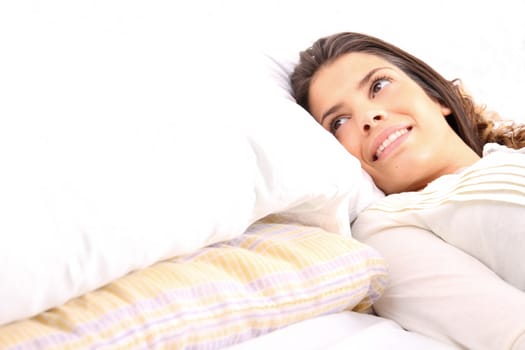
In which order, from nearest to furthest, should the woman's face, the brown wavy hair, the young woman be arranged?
the young woman < the woman's face < the brown wavy hair

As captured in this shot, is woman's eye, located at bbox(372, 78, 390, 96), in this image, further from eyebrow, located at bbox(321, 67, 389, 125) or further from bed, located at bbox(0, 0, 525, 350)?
bed, located at bbox(0, 0, 525, 350)

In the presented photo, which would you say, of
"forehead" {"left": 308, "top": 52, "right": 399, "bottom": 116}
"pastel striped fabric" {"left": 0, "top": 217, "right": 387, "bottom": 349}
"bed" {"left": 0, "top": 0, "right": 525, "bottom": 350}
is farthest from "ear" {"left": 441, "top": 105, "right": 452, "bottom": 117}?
"pastel striped fabric" {"left": 0, "top": 217, "right": 387, "bottom": 349}

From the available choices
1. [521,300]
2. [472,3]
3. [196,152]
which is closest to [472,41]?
[472,3]

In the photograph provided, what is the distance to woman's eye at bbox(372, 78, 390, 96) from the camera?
4.66ft

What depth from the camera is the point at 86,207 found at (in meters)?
0.69

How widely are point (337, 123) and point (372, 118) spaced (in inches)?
3.4

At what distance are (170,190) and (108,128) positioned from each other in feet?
0.32

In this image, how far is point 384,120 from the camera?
137 cm

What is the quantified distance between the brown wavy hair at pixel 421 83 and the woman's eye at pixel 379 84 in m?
0.09

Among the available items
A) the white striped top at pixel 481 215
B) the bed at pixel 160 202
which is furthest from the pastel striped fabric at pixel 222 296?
the white striped top at pixel 481 215

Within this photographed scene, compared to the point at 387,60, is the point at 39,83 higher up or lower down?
higher up

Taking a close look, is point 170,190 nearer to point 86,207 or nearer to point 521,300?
point 86,207

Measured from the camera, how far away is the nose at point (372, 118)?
1.36 meters

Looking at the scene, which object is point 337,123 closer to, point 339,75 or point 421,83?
point 339,75
